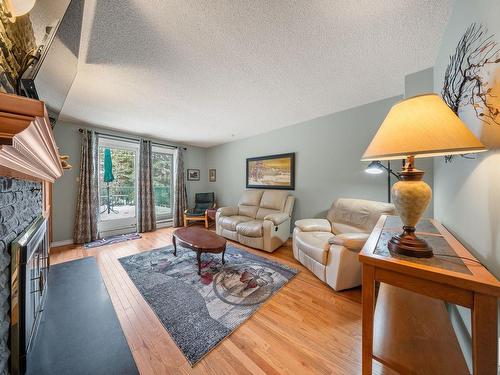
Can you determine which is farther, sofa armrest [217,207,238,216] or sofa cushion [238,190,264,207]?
sofa cushion [238,190,264,207]

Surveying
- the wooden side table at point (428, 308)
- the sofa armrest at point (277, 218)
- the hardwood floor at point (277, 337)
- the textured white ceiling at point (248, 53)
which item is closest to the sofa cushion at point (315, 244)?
the hardwood floor at point (277, 337)

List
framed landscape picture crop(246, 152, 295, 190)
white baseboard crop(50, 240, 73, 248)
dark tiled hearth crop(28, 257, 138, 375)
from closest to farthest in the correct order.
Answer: dark tiled hearth crop(28, 257, 138, 375) < white baseboard crop(50, 240, 73, 248) < framed landscape picture crop(246, 152, 295, 190)

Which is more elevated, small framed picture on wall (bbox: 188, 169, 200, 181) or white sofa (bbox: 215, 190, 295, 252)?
small framed picture on wall (bbox: 188, 169, 200, 181)

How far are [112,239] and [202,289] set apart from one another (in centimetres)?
271

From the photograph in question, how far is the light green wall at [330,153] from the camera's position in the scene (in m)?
2.54

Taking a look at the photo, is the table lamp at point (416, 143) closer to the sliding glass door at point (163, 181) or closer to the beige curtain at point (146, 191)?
the beige curtain at point (146, 191)

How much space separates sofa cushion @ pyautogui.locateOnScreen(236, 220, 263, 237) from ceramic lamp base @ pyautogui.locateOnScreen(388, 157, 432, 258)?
6.85 ft

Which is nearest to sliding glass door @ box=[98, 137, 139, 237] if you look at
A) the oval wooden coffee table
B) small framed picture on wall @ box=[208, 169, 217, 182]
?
small framed picture on wall @ box=[208, 169, 217, 182]

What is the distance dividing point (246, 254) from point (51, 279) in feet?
7.33

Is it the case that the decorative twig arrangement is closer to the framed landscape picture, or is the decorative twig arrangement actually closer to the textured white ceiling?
the textured white ceiling

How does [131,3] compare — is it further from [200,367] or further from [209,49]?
[200,367]

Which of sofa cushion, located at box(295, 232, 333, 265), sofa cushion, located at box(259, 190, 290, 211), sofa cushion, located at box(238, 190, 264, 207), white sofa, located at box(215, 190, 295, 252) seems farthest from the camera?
sofa cushion, located at box(238, 190, 264, 207)

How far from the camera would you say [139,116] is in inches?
115

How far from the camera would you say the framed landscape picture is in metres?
3.51
